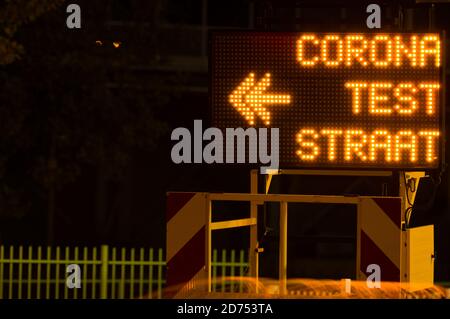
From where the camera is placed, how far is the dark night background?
1645 cm

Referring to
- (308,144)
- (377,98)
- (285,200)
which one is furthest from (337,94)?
(285,200)

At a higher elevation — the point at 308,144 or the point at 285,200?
the point at 308,144

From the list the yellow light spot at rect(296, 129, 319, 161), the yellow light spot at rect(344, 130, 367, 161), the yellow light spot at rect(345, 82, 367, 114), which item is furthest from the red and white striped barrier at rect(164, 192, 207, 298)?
the yellow light spot at rect(345, 82, 367, 114)

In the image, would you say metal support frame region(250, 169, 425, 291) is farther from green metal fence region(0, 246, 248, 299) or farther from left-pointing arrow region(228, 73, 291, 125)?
green metal fence region(0, 246, 248, 299)

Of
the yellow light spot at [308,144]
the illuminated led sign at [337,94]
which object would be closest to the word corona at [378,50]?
the illuminated led sign at [337,94]

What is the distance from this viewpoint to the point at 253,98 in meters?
8.26

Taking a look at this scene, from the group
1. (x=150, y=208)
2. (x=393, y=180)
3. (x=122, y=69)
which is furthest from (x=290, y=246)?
(x=393, y=180)

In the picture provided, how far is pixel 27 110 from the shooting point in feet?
67.3

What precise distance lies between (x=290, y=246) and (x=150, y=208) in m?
3.80

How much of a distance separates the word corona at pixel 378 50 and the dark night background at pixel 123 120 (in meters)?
0.11

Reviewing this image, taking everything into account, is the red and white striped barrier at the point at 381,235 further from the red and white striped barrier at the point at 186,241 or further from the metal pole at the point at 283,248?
the red and white striped barrier at the point at 186,241

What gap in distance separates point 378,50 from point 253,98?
922 mm

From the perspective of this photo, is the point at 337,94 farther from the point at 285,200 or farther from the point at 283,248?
the point at 283,248

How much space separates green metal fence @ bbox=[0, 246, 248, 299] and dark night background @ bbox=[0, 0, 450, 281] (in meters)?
0.97
